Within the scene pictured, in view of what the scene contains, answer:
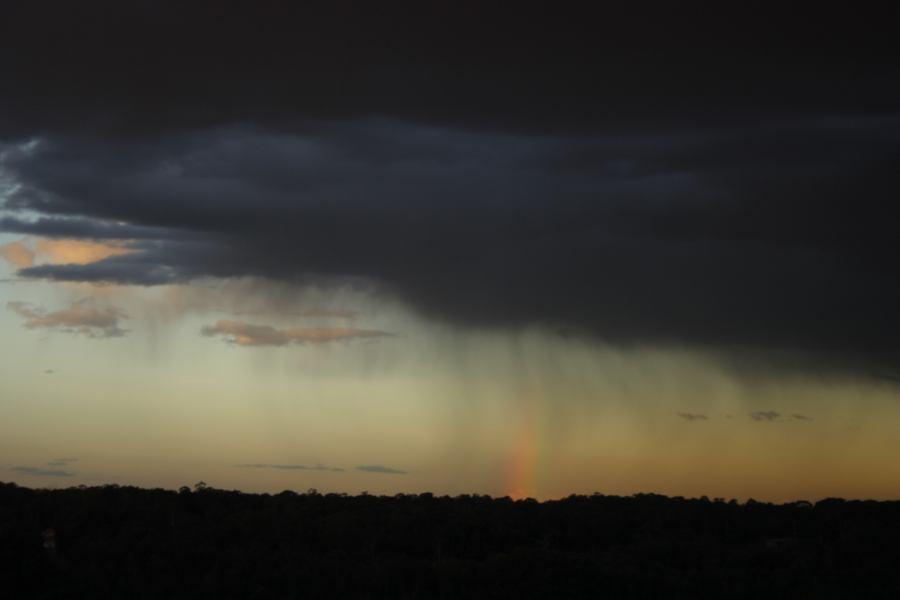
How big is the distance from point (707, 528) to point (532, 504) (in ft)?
63.0

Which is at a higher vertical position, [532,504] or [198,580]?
[532,504]

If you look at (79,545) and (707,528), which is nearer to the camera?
(79,545)

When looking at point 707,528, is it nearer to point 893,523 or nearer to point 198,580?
point 893,523

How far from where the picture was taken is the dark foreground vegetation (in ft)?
250

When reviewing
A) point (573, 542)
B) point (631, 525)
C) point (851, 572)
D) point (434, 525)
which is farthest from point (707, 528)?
point (851, 572)

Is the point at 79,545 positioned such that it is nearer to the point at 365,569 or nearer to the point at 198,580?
the point at 198,580

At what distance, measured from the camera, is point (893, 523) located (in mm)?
110938

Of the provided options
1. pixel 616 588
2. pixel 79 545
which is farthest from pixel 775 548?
pixel 79 545

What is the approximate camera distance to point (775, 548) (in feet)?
329

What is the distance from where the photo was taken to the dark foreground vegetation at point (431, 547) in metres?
76.3

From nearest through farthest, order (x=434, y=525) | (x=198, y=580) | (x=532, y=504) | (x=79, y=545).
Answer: (x=198, y=580), (x=79, y=545), (x=434, y=525), (x=532, y=504)

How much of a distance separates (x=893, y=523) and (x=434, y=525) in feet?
148

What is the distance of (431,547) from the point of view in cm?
10525

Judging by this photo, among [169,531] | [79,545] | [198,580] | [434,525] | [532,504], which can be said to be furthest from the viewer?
[532,504]
